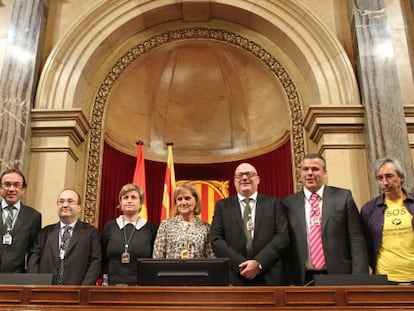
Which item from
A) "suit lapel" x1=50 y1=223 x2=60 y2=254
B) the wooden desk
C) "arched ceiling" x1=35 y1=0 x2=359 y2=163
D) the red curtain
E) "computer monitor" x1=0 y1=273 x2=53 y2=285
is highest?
"arched ceiling" x1=35 y1=0 x2=359 y2=163

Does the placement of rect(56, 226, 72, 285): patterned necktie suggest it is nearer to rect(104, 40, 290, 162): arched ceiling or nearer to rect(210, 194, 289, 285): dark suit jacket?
rect(210, 194, 289, 285): dark suit jacket

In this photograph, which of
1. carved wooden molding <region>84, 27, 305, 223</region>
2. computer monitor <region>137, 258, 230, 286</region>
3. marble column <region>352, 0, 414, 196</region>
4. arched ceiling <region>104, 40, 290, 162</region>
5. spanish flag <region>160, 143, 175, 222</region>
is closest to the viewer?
computer monitor <region>137, 258, 230, 286</region>

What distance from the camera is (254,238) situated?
3016mm

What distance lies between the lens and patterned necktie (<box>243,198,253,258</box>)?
9.81ft

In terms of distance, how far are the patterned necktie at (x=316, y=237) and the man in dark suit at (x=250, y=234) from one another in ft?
0.49

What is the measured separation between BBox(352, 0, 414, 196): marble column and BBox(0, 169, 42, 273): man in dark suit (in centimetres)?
297

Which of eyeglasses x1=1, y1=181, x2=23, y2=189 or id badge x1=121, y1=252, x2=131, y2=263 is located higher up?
eyeglasses x1=1, y1=181, x2=23, y2=189

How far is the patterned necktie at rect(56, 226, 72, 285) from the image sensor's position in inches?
121

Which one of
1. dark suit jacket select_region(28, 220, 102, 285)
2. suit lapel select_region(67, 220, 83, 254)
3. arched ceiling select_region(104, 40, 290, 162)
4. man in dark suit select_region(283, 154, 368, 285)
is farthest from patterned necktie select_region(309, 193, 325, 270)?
arched ceiling select_region(104, 40, 290, 162)

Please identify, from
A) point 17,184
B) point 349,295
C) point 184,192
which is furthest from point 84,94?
point 349,295

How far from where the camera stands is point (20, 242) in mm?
3207

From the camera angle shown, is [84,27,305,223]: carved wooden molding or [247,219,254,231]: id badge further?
[84,27,305,223]: carved wooden molding

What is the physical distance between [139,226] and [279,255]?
91 centimetres

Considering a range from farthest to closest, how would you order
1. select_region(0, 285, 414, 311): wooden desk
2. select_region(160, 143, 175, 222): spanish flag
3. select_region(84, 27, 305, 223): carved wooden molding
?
select_region(160, 143, 175, 222): spanish flag < select_region(84, 27, 305, 223): carved wooden molding < select_region(0, 285, 414, 311): wooden desk
